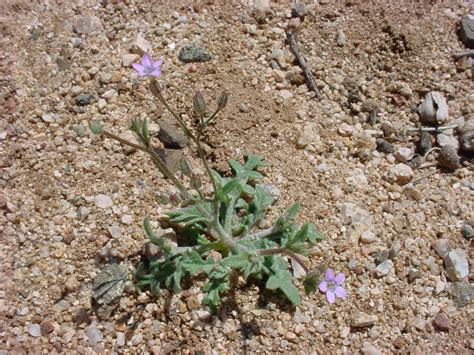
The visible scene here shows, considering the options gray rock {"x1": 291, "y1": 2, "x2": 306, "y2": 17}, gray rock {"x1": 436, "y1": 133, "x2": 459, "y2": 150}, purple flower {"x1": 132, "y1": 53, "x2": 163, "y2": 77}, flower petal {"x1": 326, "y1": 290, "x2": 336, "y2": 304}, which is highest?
purple flower {"x1": 132, "y1": 53, "x2": 163, "y2": 77}

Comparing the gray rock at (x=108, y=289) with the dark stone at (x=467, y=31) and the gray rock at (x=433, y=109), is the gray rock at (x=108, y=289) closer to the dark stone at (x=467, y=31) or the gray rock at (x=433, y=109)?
the gray rock at (x=433, y=109)

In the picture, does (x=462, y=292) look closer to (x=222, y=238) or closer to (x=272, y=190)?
(x=272, y=190)

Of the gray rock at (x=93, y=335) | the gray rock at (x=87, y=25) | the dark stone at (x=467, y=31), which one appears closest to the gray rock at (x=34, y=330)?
the gray rock at (x=93, y=335)

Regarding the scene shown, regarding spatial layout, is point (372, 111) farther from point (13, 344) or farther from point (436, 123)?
point (13, 344)

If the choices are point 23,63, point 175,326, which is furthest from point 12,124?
point 175,326

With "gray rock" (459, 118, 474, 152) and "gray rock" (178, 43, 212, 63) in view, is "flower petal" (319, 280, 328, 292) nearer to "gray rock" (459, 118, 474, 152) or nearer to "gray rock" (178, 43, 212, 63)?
"gray rock" (459, 118, 474, 152)

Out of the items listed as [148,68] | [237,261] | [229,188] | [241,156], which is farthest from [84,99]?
[237,261]

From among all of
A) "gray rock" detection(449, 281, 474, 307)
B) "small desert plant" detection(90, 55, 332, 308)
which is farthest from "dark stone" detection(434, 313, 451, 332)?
"small desert plant" detection(90, 55, 332, 308)
